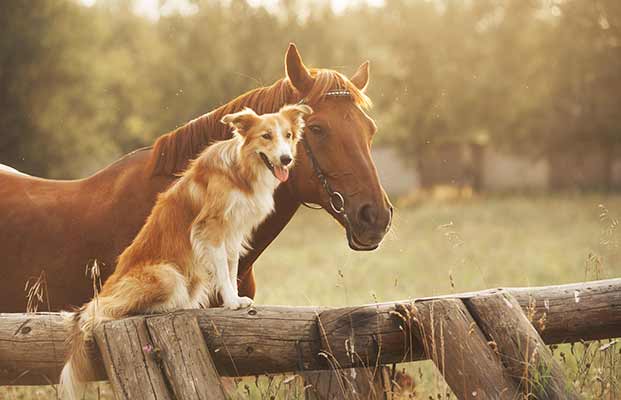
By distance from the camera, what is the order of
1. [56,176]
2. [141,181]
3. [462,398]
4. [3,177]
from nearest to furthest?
[462,398], [141,181], [3,177], [56,176]

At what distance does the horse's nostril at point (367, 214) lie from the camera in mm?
4816

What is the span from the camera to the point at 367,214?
191 inches

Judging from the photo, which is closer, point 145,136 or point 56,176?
point 56,176

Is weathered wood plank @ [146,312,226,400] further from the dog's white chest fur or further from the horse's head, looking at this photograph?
the horse's head

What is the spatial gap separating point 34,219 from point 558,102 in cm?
3135

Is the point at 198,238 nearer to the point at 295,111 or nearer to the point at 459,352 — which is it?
the point at 295,111

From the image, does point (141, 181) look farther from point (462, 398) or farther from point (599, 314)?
point (599, 314)

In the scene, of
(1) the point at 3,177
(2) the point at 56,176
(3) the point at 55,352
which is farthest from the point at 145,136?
(3) the point at 55,352

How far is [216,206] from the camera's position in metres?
4.27

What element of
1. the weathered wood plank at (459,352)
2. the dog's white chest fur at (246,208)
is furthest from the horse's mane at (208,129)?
the weathered wood plank at (459,352)

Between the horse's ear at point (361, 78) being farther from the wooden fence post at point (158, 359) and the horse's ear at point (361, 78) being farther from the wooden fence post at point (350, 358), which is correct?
the wooden fence post at point (158, 359)

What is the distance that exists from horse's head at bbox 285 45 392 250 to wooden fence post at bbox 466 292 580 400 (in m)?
0.83

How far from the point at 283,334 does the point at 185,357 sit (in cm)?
52

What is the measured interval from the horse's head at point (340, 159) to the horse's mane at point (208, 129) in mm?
52
